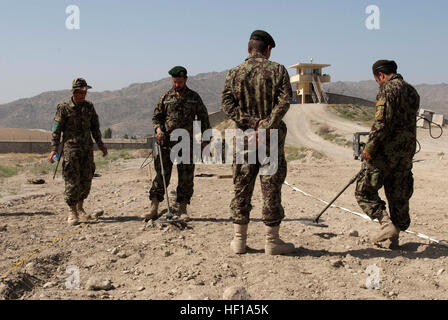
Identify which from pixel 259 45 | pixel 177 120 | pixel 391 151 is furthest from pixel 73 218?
pixel 391 151

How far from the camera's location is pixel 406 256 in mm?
4273

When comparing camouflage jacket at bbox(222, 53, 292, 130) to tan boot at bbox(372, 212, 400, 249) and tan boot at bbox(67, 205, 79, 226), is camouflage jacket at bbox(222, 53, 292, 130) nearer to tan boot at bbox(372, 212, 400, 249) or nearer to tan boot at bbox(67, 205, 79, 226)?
tan boot at bbox(372, 212, 400, 249)

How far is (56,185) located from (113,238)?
6819mm

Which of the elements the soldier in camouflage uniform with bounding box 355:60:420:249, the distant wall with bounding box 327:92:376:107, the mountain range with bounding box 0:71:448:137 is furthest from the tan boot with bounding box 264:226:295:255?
the mountain range with bounding box 0:71:448:137

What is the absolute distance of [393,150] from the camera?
427 centimetres

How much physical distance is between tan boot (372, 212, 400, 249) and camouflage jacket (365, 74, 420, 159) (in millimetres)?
655

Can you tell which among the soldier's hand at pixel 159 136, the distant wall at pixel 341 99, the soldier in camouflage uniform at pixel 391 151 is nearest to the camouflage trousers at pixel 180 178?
the soldier's hand at pixel 159 136

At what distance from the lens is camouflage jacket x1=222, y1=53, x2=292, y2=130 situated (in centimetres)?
408

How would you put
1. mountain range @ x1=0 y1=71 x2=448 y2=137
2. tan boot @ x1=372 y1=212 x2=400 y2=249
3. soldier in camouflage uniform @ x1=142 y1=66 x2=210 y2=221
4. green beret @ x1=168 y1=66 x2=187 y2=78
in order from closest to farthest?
tan boot @ x1=372 y1=212 x2=400 y2=249 < green beret @ x1=168 y1=66 x2=187 y2=78 < soldier in camouflage uniform @ x1=142 y1=66 x2=210 y2=221 < mountain range @ x1=0 y1=71 x2=448 y2=137

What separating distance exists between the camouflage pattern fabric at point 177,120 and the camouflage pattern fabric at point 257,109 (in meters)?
1.53

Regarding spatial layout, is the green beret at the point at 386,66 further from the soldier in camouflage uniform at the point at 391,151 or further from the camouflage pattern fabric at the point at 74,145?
the camouflage pattern fabric at the point at 74,145

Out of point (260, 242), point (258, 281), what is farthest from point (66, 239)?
point (258, 281)

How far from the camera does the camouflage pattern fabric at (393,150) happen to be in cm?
417

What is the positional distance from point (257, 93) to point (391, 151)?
55.8 inches
